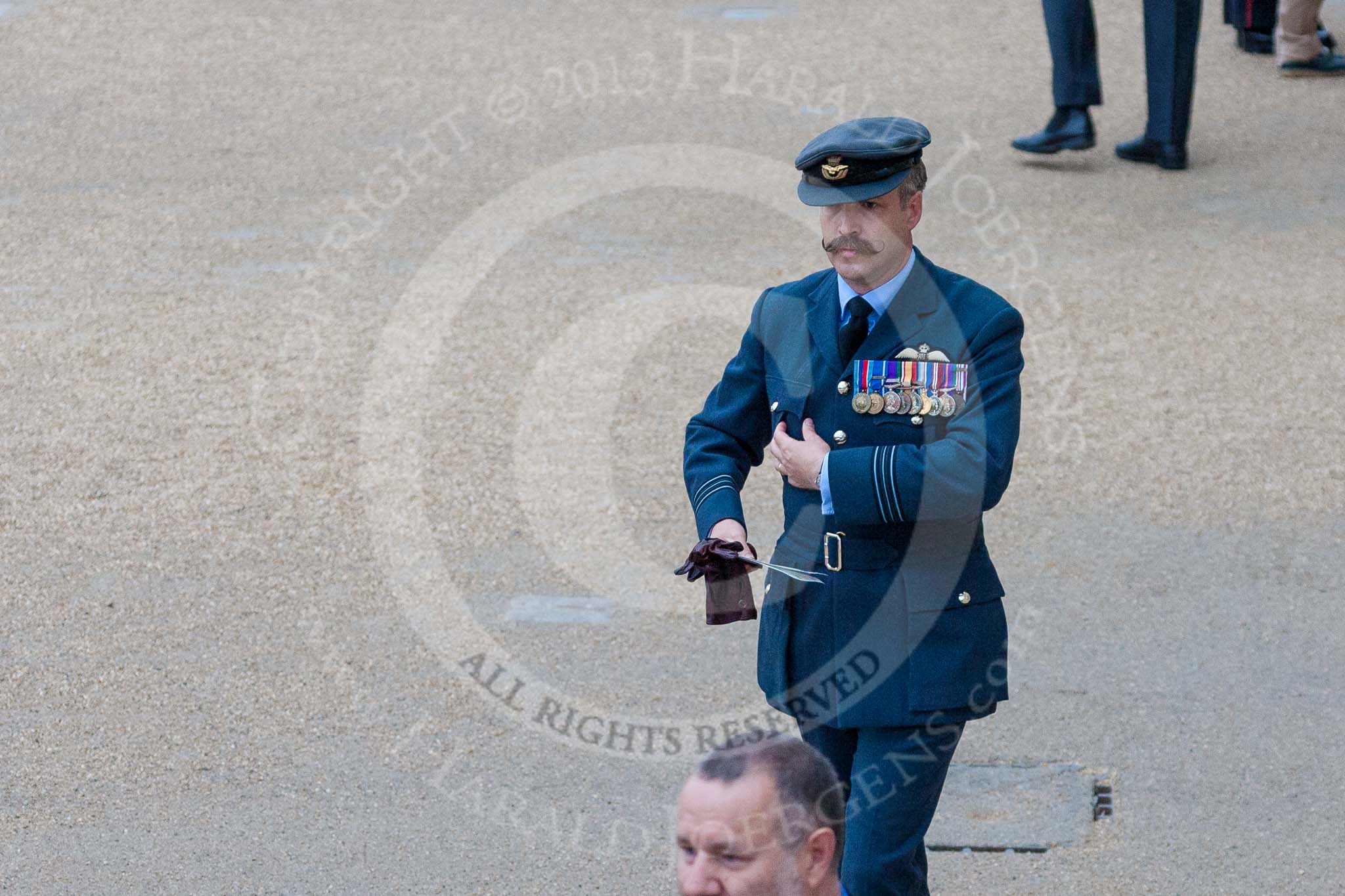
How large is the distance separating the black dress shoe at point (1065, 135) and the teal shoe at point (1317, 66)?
93.6 inches

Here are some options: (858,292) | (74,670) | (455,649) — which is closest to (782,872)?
(858,292)

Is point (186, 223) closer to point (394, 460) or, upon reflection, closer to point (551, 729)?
point (394, 460)

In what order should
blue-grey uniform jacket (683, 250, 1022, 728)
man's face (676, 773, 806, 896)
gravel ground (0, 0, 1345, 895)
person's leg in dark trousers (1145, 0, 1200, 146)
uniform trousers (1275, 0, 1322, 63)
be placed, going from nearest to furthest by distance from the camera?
man's face (676, 773, 806, 896), blue-grey uniform jacket (683, 250, 1022, 728), gravel ground (0, 0, 1345, 895), person's leg in dark trousers (1145, 0, 1200, 146), uniform trousers (1275, 0, 1322, 63)

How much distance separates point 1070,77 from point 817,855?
7.79 m

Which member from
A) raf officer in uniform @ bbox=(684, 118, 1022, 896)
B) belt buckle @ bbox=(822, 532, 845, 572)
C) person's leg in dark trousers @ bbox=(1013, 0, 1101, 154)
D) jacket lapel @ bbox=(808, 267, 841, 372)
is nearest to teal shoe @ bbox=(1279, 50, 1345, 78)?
person's leg in dark trousers @ bbox=(1013, 0, 1101, 154)

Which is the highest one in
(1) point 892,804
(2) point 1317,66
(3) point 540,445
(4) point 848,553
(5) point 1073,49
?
(4) point 848,553

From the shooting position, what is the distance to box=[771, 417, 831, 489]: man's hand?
3205mm

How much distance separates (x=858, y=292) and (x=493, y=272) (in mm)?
5307

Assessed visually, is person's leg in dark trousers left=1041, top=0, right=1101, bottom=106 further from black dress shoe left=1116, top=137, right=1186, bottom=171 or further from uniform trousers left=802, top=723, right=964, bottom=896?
uniform trousers left=802, top=723, right=964, bottom=896

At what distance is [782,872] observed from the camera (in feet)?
8.02

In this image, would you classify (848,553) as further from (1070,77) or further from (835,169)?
(1070,77)

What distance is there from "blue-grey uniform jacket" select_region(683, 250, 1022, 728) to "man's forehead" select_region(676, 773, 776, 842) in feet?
2.68

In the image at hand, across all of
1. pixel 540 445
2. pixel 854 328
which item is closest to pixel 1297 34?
pixel 540 445

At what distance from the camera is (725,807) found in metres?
2.44
